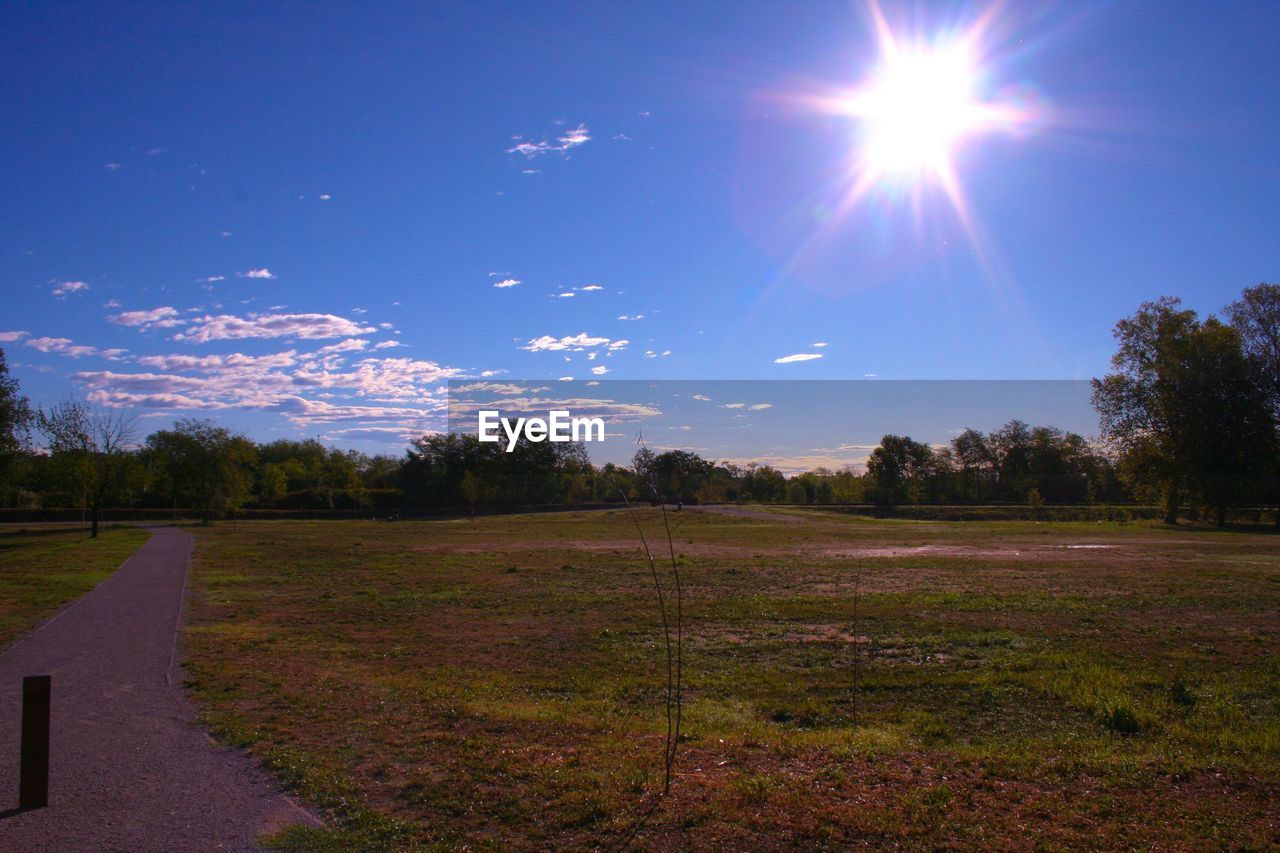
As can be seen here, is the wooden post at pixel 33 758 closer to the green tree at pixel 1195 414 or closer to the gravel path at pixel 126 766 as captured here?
the gravel path at pixel 126 766

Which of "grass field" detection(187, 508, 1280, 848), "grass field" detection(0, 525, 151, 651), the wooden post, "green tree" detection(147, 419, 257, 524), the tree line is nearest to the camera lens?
"grass field" detection(187, 508, 1280, 848)

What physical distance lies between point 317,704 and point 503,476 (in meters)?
95.3

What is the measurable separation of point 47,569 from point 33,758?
24988 mm

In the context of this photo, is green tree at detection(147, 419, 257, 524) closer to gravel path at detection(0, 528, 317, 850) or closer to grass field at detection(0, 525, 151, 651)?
grass field at detection(0, 525, 151, 651)

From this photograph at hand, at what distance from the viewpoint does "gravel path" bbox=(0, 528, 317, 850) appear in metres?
5.08

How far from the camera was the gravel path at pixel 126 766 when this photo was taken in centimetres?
508

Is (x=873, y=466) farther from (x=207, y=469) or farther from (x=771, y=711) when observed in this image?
(x=771, y=711)

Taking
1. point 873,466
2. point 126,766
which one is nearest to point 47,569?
point 126,766

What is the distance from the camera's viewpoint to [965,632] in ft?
44.8

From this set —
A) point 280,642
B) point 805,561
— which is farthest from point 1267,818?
point 805,561

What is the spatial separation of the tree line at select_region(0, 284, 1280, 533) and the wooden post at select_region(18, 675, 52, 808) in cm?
481

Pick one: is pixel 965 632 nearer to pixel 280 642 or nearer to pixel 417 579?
pixel 280 642

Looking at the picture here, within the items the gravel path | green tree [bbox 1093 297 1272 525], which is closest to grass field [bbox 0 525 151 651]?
the gravel path

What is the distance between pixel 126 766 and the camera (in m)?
6.41
